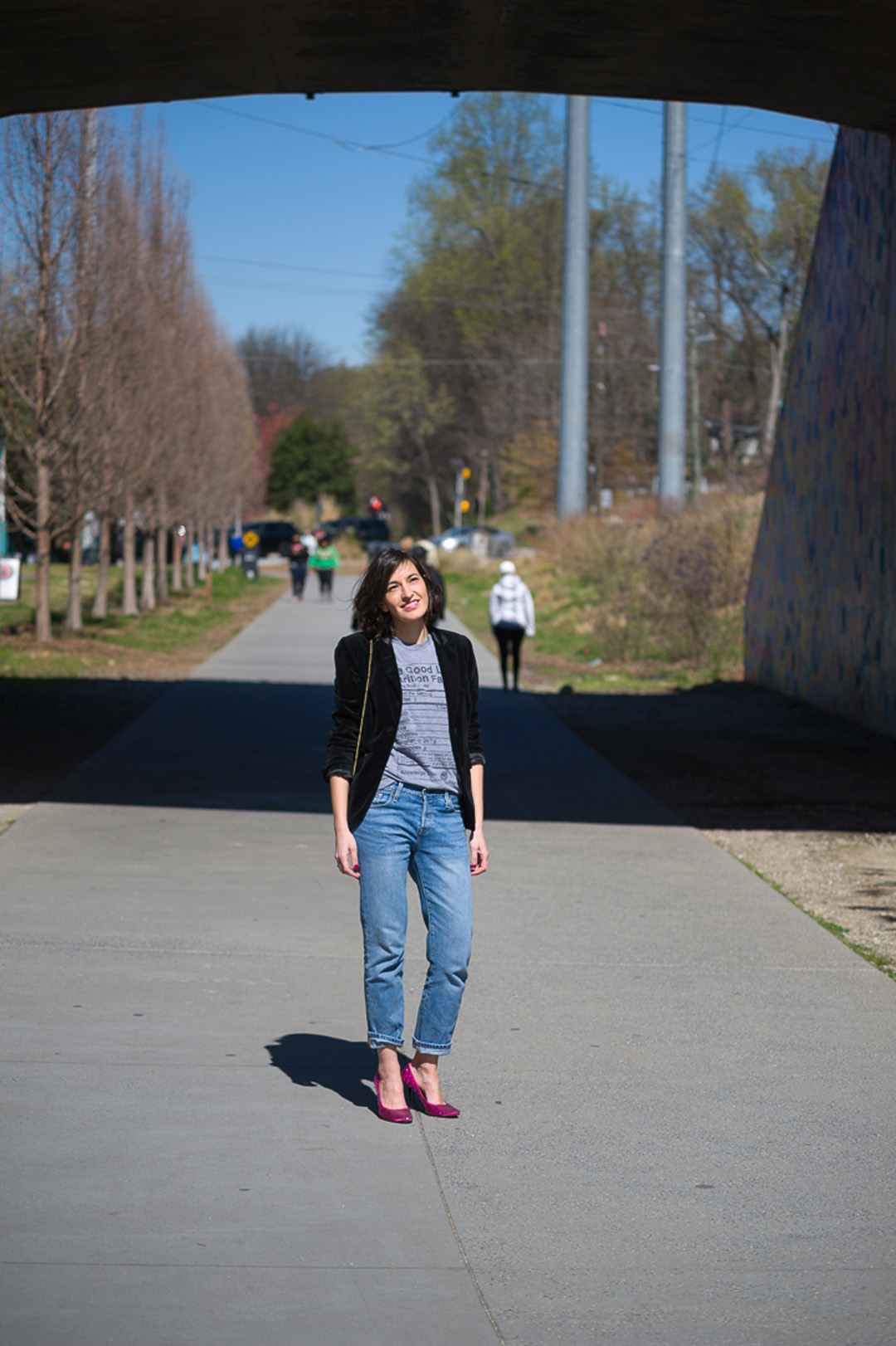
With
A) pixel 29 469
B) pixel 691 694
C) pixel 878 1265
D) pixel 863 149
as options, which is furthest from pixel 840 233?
pixel 878 1265

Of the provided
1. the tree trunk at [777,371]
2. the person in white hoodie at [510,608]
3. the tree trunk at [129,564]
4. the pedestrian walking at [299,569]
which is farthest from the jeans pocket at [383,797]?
the tree trunk at [777,371]

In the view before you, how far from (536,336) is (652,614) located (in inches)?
2025

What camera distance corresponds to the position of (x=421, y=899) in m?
4.85

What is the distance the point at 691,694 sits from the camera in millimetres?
19875

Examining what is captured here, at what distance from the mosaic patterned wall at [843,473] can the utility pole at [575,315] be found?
2015 centimetres

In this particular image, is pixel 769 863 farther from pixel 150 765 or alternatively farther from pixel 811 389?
pixel 811 389

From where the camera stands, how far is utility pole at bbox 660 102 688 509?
34.7 meters

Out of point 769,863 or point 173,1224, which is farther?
point 769,863

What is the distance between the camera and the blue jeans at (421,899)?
15.8 ft

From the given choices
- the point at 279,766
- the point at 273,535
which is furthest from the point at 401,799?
A: the point at 273,535

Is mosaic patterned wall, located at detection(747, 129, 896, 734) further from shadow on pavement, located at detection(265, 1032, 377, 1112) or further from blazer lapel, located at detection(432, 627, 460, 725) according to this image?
blazer lapel, located at detection(432, 627, 460, 725)

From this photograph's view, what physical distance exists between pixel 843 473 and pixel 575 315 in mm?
24270

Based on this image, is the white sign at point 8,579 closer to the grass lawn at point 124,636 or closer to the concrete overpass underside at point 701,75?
the grass lawn at point 124,636

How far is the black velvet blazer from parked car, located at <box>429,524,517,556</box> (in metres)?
51.2
